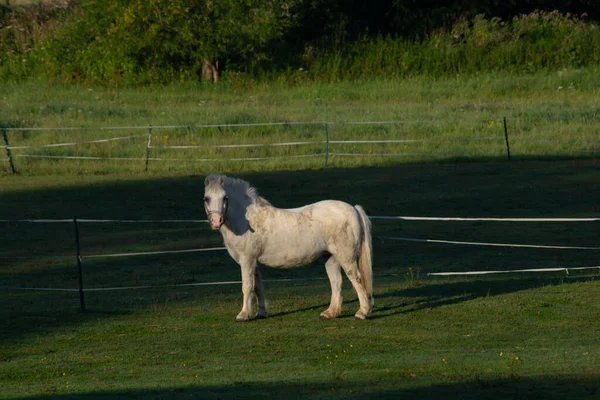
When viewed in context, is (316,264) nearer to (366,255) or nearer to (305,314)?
(305,314)

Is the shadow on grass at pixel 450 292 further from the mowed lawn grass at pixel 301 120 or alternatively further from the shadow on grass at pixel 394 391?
the mowed lawn grass at pixel 301 120

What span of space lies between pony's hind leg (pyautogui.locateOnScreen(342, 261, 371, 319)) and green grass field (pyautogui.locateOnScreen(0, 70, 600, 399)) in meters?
0.14

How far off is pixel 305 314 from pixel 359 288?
942 millimetres

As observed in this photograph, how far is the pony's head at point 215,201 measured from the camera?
38.2ft

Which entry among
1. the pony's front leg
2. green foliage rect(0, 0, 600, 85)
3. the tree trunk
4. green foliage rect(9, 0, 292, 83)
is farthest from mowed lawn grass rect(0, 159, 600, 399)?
the tree trunk

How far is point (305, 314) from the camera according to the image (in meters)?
13.0

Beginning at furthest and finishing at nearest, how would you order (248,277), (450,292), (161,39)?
(161,39) < (450,292) < (248,277)

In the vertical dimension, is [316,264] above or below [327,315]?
below

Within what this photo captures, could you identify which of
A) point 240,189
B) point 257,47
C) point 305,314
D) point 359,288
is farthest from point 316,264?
point 257,47

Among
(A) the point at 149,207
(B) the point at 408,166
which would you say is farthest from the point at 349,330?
(B) the point at 408,166

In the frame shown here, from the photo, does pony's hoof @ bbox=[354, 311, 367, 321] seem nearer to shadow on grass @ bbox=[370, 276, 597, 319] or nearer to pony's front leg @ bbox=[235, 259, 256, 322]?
shadow on grass @ bbox=[370, 276, 597, 319]

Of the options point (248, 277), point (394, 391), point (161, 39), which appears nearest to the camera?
point (394, 391)

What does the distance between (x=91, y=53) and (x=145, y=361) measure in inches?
1408

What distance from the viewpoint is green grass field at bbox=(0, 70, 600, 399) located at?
9969 millimetres
